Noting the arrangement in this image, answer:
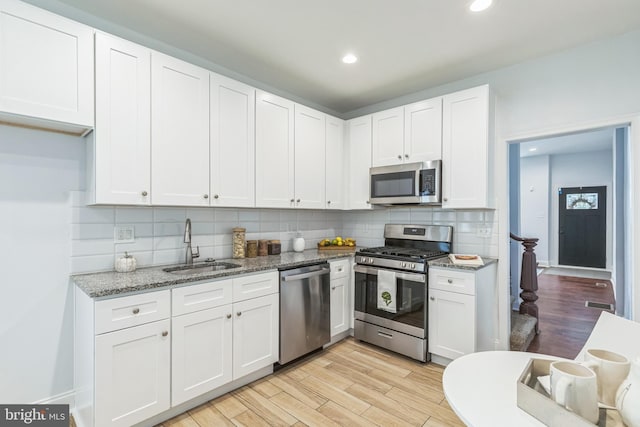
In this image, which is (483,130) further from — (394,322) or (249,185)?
(249,185)

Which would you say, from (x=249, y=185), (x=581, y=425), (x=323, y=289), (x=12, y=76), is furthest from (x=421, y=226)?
(x=12, y=76)

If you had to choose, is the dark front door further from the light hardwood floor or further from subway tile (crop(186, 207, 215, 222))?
subway tile (crop(186, 207, 215, 222))

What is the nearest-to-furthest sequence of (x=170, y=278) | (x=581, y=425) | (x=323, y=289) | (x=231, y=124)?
(x=581, y=425)
(x=170, y=278)
(x=231, y=124)
(x=323, y=289)

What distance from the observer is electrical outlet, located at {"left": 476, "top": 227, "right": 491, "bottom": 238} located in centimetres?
298

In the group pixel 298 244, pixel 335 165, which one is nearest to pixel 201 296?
pixel 298 244

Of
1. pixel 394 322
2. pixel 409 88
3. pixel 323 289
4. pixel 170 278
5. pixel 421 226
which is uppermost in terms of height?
pixel 409 88

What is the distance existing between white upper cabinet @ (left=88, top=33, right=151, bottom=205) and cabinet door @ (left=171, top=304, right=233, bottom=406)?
0.89m

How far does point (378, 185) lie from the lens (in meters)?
Result: 3.39

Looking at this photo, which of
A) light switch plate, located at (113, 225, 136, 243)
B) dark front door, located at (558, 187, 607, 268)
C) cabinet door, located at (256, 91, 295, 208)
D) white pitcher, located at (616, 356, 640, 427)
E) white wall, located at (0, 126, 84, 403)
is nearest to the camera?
white pitcher, located at (616, 356, 640, 427)

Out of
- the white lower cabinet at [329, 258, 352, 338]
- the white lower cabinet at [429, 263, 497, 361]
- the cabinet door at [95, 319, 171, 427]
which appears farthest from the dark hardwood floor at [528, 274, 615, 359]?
the cabinet door at [95, 319, 171, 427]

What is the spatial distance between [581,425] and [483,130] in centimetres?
256

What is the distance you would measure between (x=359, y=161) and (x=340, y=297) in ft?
5.13

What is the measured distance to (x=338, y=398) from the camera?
2.27 metres

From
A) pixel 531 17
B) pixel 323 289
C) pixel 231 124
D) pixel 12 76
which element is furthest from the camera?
pixel 323 289
